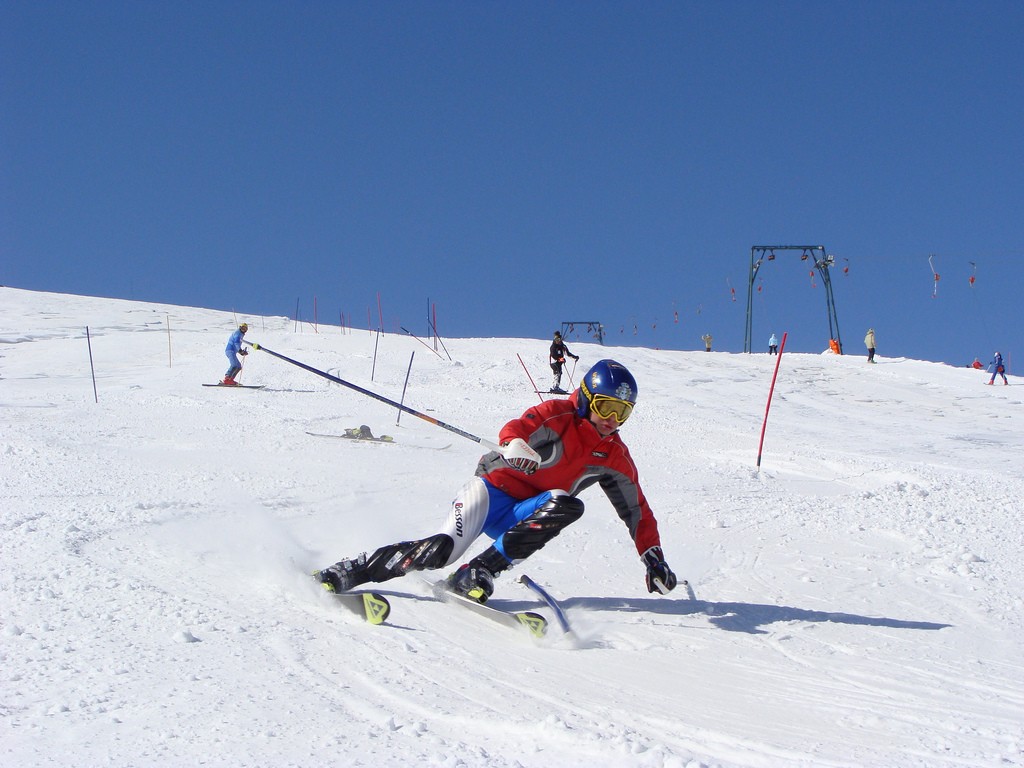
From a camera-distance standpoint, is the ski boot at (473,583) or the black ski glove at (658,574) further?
the black ski glove at (658,574)

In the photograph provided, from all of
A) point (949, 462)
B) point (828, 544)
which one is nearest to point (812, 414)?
point (949, 462)

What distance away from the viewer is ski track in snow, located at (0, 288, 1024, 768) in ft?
8.51

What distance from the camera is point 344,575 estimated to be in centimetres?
443

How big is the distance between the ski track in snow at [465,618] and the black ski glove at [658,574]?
0.48 feet

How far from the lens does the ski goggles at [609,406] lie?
15.7 feet

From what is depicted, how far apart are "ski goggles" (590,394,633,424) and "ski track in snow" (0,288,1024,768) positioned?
42.7 inches

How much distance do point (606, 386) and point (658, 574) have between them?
3.56 ft

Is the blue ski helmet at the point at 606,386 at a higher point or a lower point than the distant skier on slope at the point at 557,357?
higher

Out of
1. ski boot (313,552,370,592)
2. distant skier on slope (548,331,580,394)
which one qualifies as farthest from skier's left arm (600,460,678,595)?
distant skier on slope (548,331,580,394)

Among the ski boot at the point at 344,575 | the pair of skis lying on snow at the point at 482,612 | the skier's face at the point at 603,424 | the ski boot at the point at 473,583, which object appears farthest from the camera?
the skier's face at the point at 603,424

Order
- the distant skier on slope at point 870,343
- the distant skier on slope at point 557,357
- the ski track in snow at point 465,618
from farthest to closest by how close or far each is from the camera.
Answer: the distant skier on slope at point 870,343 → the distant skier on slope at point 557,357 → the ski track in snow at point 465,618

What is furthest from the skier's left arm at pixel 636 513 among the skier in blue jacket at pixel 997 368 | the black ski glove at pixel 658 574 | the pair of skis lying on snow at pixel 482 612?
the skier in blue jacket at pixel 997 368

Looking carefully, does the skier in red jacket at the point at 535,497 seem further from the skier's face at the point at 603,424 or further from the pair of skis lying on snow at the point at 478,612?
the pair of skis lying on snow at the point at 478,612

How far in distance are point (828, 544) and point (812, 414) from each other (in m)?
14.9
